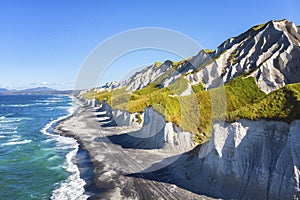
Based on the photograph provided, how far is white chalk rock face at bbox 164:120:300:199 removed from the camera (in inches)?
798

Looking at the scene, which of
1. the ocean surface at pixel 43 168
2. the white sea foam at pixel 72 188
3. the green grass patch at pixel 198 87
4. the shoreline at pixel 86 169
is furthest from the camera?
the green grass patch at pixel 198 87

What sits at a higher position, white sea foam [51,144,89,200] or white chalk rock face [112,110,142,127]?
white chalk rock face [112,110,142,127]

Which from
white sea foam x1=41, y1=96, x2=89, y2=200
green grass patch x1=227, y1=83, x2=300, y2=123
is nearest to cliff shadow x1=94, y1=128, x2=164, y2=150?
white sea foam x1=41, y1=96, x2=89, y2=200

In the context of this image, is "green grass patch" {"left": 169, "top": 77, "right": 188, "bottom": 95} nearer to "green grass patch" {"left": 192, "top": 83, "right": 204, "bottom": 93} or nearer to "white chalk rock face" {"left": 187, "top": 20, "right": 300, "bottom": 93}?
"white chalk rock face" {"left": 187, "top": 20, "right": 300, "bottom": 93}

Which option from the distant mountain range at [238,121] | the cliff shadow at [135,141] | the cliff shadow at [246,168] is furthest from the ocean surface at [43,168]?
the cliff shadow at [246,168]

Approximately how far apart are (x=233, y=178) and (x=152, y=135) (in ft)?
72.1

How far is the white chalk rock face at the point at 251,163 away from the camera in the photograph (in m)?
20.3

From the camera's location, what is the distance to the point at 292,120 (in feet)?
Answer: 69.1

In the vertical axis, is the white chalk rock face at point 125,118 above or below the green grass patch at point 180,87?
below

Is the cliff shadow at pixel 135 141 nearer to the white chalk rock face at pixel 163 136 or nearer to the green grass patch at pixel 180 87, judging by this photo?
the white chalk rock face at pixel 163 136

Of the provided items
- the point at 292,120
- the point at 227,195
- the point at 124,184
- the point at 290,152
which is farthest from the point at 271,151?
the point at 124,184

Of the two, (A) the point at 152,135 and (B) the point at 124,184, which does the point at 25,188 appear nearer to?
(B) the point at 124,184

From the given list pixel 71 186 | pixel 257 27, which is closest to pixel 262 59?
pixel 257 27

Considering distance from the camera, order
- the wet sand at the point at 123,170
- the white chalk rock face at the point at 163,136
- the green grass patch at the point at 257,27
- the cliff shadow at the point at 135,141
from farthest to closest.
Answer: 1. the green grass patch at the point at 257,27
2. the cliff shadow at the point at 135,141
3. the white chalk rock face at the point at 163,136
4. the wet sand at the point at 123,170
